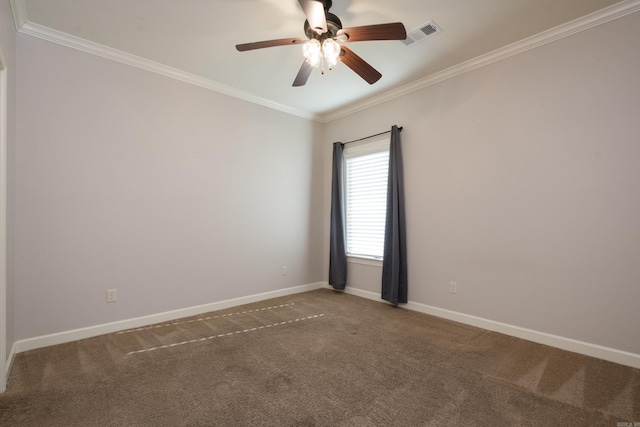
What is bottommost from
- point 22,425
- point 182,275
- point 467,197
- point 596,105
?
point 22,425

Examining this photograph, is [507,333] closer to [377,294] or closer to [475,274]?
[475,274]

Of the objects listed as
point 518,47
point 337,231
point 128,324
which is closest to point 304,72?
point 518,47

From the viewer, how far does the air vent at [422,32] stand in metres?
2.63

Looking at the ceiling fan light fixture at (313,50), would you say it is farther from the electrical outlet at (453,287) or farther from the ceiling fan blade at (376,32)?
the electrical outlet at (453,287)

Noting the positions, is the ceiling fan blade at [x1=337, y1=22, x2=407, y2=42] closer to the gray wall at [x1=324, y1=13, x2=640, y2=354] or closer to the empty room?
the empty room

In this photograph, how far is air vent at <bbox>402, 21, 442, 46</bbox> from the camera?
8.64 ft

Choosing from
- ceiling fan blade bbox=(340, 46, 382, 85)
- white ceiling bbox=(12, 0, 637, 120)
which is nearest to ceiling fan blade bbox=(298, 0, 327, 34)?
ceiling fan blade bbox=(340, 46, 382, 85)

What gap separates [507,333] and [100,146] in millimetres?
4430

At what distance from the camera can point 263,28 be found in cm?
267

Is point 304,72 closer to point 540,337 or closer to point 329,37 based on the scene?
point 329,37

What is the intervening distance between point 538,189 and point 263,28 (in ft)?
9.64

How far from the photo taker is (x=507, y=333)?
293 centimetres

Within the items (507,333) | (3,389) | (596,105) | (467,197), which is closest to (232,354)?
(3,389)

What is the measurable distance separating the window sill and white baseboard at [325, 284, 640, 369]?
66 cm
